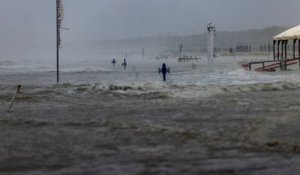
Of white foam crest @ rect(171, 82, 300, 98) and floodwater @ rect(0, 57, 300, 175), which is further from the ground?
white foam crest @ rect(171, 82, 300, 98)

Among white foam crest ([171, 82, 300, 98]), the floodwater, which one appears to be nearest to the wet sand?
the floodwater

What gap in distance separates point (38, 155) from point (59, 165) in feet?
3.21

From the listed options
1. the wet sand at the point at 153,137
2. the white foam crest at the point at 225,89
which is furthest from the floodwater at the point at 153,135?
the white foam crest at the point at 225,89

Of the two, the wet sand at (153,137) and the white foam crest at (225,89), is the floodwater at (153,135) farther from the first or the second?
the white foam crest at (225,89)

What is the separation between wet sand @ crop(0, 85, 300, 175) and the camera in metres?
7.86

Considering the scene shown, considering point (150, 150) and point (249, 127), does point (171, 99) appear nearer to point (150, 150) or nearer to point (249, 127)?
point (249, 127)

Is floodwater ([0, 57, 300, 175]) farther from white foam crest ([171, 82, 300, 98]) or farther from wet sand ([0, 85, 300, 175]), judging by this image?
white foam crest ([171, 82, 300, 98])

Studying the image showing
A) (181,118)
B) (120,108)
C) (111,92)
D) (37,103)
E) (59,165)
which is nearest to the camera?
(59,165)

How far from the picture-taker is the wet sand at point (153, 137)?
25.8 feet

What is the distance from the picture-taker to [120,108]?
16672 mm

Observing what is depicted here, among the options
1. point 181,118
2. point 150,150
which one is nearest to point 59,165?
point 150,150

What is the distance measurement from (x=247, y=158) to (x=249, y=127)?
3.54m

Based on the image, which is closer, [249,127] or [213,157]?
[213,157]

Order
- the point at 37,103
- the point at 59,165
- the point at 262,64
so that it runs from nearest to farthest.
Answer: the point at 59,165 < the point at 37,103 < the point at 262,64
